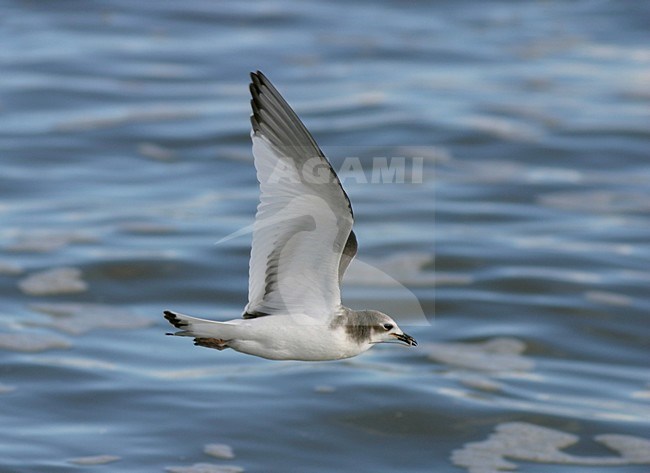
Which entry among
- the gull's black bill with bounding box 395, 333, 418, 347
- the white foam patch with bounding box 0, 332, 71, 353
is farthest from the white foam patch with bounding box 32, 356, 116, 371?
the gull's black bill with bounding box 395, 333, 418, 347

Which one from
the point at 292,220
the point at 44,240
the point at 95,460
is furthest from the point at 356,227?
the point at 292,220

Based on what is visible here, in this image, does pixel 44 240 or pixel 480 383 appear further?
pixel 44 240

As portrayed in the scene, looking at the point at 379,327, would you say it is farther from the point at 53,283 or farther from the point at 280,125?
the point at 53,283

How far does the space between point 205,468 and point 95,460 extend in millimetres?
1410

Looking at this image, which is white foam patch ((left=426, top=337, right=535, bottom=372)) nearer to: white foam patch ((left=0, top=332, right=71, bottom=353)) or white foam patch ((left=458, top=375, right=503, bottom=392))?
white foam patch ((left=458, top=375, right=503, bottom=392))

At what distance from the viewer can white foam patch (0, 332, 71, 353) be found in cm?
1997

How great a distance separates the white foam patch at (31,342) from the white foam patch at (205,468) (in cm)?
375

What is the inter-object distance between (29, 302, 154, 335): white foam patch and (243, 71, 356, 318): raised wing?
10676 mm

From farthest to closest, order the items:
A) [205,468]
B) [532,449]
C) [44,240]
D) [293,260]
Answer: [44,240]
[532,449]
[205,468]
[293,260]

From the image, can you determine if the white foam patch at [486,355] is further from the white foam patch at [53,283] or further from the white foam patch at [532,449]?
the white foam patch at [53,283]

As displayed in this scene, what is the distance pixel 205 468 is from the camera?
56.8 feet

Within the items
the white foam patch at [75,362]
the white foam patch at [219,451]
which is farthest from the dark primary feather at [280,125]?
the white foam patch at [75,362]

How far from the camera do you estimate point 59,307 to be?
21.6m

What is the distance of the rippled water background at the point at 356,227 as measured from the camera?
1830cm
